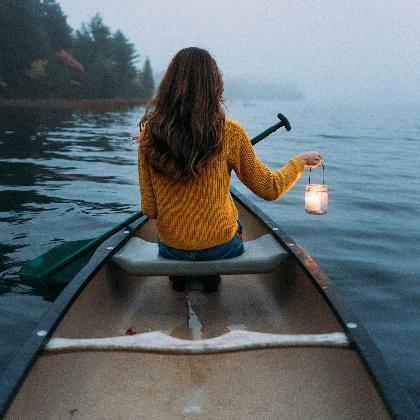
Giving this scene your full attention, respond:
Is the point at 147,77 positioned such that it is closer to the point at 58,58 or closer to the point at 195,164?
the point at 58,58

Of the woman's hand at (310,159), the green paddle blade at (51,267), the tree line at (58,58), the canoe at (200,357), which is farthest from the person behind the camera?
the tree line at (58,58)

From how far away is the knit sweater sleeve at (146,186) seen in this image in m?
3.31

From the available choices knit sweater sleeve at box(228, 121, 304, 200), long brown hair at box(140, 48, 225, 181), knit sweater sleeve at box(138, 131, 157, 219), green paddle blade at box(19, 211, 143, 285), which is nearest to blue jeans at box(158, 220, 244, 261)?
knit sweater sleeve at box(138, 131, 157, 219)

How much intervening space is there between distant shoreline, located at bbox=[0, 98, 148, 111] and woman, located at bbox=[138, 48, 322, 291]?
150 ft

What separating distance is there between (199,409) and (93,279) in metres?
1.14

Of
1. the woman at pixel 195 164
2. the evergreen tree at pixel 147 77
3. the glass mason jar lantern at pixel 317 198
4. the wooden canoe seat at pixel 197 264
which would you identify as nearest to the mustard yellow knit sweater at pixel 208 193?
the woman at pixel 195 164

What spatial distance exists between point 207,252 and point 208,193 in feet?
1.31

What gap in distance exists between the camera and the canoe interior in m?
2.41

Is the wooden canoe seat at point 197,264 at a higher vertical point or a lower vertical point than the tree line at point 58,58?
lower

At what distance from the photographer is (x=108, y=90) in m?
64.6

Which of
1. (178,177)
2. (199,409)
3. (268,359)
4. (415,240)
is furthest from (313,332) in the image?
(415,240)

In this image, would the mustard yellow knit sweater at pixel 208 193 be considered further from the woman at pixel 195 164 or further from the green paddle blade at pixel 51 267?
the green paddle blade at pixel 51 267

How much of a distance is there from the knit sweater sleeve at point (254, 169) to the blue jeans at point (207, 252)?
1.21 ft

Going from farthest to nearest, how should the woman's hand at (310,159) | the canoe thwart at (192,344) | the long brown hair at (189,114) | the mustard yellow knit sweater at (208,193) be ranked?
the woman's hand at (310,159)
the mustard yellow knit sweater at (208,193)
the long brown hair at (189,114)
the canoe thwart at (192,344)
